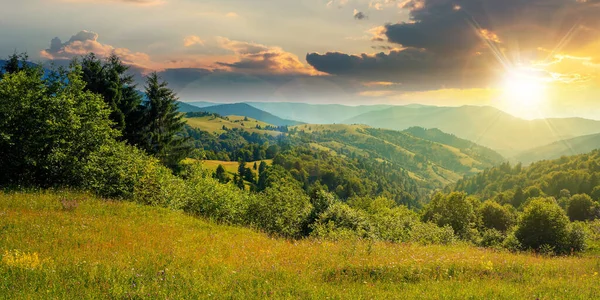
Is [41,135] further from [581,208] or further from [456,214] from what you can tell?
[581,208]

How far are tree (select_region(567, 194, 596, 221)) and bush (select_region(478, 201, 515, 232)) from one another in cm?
4059

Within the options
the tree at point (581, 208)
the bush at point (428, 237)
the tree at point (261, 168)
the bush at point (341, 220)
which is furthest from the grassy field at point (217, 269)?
the tree at point (261, 168)

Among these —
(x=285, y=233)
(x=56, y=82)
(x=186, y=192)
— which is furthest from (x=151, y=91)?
(x=285, y=233)

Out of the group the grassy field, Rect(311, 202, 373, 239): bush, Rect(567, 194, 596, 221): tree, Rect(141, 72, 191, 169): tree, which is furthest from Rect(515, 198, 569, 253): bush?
Rect(567, 194, 596, 221): tree

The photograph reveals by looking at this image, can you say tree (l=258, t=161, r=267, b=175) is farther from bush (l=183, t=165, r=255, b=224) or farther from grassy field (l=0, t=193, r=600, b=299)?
grassy field (l=0, t=193, r=600, b=299)

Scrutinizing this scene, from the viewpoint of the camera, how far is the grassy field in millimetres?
8680

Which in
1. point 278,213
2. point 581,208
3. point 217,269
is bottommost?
point 581,208

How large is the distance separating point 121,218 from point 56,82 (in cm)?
1686

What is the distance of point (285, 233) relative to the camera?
26.0m

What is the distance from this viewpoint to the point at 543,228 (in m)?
42.6

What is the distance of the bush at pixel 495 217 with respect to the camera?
80.0 metres

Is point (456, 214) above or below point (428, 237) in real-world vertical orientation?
below

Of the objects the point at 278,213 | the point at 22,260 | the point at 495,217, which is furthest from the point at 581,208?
the point at 22,260

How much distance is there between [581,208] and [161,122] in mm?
130396
